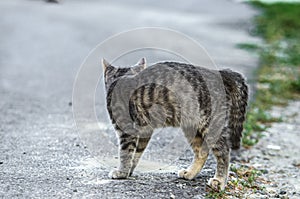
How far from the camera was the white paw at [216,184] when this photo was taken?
5.09 meters

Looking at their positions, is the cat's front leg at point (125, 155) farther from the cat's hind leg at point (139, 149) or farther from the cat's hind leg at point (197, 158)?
the cat's hind leg at point (197, 158)

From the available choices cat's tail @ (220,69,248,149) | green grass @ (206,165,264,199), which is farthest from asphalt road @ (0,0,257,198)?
cat's tail @ (220,69,248,149)

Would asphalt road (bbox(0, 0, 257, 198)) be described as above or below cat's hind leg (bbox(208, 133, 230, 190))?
below

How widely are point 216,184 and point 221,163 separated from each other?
7.5 inches

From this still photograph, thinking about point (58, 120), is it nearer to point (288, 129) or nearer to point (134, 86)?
point (134, 86)

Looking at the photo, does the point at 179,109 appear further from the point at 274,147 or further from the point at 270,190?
the point at 274,147

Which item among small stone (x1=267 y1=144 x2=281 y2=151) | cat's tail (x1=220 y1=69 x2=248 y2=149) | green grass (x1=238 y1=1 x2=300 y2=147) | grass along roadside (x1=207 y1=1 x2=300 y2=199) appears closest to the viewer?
cat's tail (x1=220 y1=69 x2=248 y2=149)

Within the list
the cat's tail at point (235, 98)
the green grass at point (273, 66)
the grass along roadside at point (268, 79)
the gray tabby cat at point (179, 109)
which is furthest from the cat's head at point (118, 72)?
the green grass at point (273, 66)

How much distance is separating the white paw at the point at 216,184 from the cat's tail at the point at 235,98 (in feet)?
1.28

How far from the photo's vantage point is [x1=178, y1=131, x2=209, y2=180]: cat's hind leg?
5309mm

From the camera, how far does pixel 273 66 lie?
1220cm

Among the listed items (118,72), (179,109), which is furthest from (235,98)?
(118,72)

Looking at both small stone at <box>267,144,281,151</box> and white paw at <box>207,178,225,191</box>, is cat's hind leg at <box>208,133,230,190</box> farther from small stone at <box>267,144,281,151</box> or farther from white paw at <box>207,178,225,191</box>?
small stone at <box>267,144,281,151</box>

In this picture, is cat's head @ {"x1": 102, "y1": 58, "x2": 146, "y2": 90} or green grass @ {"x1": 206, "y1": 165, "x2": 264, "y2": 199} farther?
cat's head @ {"x1": 102, "y1": 58, "x2": 146, "y2": 90}
